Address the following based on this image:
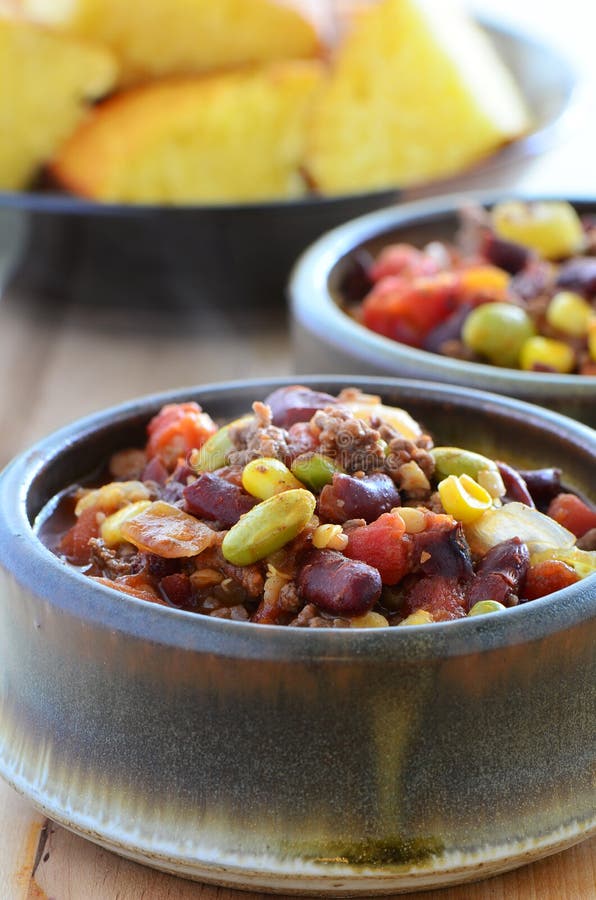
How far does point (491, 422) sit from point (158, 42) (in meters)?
1.88

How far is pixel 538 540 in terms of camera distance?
1611 mm

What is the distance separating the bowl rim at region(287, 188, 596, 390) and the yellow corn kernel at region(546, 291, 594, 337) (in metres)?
0.12

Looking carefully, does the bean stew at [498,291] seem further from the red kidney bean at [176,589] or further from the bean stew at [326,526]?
the red kidney bean at [176,589]

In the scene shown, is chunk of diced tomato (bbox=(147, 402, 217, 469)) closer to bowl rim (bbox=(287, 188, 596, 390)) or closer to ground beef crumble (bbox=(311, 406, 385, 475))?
ground beef crumble (bbox=(311, 406, 385, 475))

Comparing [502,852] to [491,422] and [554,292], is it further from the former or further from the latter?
[554,292]

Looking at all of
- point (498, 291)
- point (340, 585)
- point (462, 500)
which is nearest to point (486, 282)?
point (498, 291)

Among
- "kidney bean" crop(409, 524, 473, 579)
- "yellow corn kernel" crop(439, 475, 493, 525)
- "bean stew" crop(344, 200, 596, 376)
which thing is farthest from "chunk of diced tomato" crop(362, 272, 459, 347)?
"kidney bean" crop(409, 524, 473, 579)

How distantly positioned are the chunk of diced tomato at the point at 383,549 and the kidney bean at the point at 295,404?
300 millimetres

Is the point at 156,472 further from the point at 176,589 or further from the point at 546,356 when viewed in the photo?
the point at 546,356

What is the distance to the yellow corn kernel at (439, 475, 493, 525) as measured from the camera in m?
1.60

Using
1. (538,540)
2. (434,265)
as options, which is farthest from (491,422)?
(434,265)

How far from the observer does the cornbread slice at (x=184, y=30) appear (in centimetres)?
337

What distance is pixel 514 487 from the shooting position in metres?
1.73

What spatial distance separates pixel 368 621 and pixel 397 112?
2.11 meters
